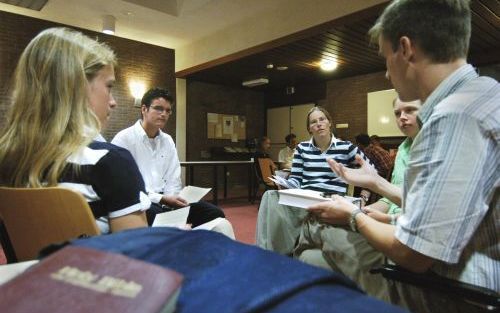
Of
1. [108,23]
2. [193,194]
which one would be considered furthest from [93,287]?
[108,23]

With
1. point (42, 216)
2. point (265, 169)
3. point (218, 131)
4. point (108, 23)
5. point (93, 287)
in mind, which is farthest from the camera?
point (218, 131)

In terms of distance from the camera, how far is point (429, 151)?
84 centimetres

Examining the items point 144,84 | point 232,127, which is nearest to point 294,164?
point 144,84

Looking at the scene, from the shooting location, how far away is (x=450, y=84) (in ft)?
2.99

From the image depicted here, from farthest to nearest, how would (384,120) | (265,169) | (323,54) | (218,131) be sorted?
(218,131)
(384,120)
(323,54)
(265,169)

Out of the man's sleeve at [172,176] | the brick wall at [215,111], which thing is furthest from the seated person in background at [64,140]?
the brick wall at [215,111]

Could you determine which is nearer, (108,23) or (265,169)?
(265,169)

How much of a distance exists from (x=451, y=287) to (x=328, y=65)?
22.5ft

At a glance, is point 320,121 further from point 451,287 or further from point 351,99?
point 351,99

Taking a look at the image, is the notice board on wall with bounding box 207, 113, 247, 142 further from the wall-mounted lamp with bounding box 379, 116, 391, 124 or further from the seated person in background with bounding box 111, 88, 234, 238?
the seated person in background with bounding box 111, 88, 234, 238

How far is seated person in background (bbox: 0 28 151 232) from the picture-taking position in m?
0.93

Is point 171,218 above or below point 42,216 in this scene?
below

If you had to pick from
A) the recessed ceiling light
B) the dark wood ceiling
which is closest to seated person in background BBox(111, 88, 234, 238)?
the dark wood ceiling

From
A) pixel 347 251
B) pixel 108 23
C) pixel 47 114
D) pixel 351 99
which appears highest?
pixel 108 23
